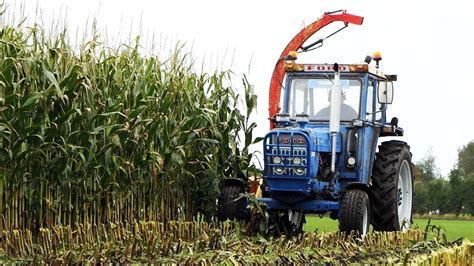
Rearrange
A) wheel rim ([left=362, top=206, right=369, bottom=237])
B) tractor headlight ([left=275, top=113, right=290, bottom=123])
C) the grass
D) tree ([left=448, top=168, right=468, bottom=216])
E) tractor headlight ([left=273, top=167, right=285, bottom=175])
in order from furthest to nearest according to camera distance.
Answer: tree ([left=448, top=168, right=468, bottom=216]) < the grass < tractor headlight ([left=275, top=113, right=290, bottom=123]) < tractor headlight ([left=273, top=167, right=285, bottom=175]) < wheel rim ([left=362, top=206, right=369, bottom=237])

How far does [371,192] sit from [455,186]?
86.5 feet

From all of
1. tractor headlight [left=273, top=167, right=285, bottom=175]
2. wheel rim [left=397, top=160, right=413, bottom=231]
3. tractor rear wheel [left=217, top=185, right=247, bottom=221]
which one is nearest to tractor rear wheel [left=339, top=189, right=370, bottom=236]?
tractor headlight [left=273, top=167, right=285, bottom=175]

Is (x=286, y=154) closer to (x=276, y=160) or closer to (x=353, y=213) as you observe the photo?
(x=276, y=160)

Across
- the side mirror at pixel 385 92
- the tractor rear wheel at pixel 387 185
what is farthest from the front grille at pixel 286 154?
the side mirror at pixel 385 92

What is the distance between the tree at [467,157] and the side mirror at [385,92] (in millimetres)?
46629

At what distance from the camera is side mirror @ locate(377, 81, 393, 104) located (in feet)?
42.1

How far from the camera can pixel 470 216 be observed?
35.9 m

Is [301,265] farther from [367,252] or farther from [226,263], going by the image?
[367,252]

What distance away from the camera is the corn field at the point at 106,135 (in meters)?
10.3

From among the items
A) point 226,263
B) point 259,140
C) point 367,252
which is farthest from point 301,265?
point 259,140

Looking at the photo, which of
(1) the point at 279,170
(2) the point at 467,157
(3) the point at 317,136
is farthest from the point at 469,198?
(1) the point at 279,170

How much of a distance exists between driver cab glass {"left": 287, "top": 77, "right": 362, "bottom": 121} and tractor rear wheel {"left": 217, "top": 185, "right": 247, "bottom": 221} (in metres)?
1.33

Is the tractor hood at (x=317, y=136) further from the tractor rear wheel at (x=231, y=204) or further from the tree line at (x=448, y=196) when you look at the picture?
the tree line at (x=448, y=196)

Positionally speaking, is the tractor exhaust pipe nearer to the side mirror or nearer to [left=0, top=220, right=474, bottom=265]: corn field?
the side mirror
